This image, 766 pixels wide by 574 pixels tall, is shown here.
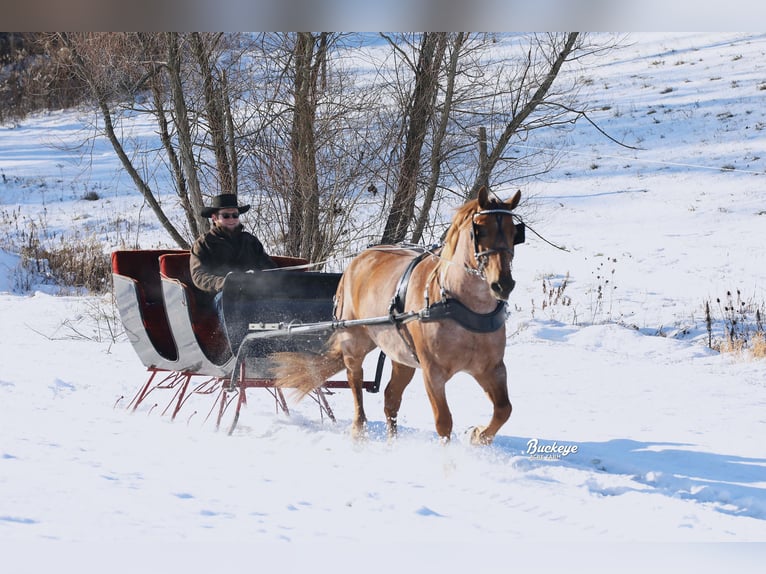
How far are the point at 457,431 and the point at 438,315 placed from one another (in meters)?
1.13

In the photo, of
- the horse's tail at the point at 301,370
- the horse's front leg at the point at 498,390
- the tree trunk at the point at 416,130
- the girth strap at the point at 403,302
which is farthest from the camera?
the tree trunk at the point at 416,130

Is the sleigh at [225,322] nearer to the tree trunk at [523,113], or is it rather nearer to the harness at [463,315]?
the harness at [463,315]

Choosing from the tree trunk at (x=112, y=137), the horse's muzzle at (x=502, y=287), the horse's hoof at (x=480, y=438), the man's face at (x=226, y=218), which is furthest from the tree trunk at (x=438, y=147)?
the horse's muzzle at (x=502, y=287)

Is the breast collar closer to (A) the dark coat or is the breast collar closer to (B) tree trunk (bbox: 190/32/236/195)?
(A) the dark coat

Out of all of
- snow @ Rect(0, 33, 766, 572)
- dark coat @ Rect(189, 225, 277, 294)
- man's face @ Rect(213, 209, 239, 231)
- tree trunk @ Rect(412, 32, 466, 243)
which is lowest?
snow @ Rect(0, 33, 766, 572)

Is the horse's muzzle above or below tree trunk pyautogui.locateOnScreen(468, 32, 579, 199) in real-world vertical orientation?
below

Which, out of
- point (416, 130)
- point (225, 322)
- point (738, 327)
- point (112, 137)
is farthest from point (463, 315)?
point (738, 327)

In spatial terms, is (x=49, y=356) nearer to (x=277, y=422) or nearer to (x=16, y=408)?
(x=16, y=408)

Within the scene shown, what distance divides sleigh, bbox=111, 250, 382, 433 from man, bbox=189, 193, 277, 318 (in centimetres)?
13

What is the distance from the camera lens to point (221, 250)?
5070 mm

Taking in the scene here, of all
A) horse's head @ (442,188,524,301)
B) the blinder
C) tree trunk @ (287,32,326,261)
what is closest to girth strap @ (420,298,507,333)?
horse's head @ (442,188,524,301)

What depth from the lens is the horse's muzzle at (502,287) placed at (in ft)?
11.3

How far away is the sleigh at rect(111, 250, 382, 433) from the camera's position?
4.75 meters

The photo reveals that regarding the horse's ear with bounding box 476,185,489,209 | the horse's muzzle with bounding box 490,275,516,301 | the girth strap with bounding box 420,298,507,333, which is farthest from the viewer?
the girth strap with bounding box 420,298,507,333
